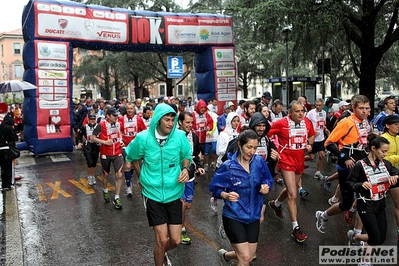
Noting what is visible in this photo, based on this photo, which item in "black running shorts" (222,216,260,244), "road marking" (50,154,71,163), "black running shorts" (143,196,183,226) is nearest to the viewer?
"black running shorts" (222,216,260,244)

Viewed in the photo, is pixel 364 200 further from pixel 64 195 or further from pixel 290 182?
pixel 64 195

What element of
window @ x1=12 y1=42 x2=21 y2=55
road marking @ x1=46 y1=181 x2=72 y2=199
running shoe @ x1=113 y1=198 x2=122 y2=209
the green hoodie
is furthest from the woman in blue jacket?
window @ x1=12 y1=42 x2=21 y2=55

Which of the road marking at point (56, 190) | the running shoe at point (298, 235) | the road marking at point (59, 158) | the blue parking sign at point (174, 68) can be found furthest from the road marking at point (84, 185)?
the blue parking sign at point (174, 68)

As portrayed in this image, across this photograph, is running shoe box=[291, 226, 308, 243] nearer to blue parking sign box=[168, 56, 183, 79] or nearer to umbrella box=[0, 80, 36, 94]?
umbrella box=[0, 80, 36, 94]

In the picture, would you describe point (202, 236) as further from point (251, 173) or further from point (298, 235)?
point (251, 173)

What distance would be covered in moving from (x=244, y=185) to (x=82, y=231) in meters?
3.37

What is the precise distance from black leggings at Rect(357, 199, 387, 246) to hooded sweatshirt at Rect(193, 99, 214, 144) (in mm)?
6769

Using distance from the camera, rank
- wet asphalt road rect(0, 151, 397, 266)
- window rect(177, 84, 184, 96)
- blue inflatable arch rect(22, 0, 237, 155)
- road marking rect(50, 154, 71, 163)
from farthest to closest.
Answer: window rect(177, 84, 184, 96) → blue inflatable arch rect(22, 0, 237, 155) → road marking rect(50, 154, 71, 163) → wet asphalt road rect(0, 151, 397, 266)

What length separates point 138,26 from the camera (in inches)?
621

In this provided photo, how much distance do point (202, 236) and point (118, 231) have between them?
4.25 feet

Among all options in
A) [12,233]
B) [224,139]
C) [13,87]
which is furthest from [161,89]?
[12,233]

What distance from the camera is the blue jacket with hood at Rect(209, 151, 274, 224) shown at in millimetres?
4031

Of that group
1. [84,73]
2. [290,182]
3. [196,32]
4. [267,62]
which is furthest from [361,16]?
[84,73]

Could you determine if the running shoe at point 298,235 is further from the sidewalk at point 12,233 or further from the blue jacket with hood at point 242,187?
the sidewalk at point 12,233
